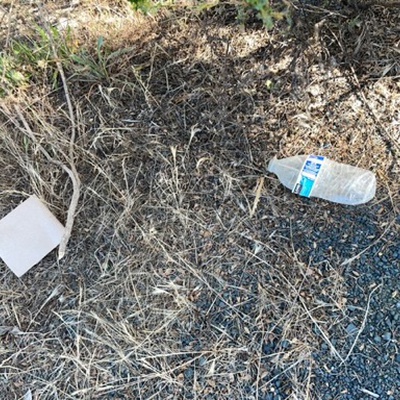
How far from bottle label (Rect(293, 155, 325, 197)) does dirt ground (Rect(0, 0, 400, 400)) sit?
1.7 inches

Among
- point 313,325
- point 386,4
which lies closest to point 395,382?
point 313,325

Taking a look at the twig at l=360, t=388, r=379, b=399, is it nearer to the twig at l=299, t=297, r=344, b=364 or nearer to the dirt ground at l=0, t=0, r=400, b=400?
the dirt ground at l=0, t=0, r=400, b=400

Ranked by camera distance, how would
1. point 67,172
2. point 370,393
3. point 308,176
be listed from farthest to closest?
point 67,172
point 308,176
point 370,393

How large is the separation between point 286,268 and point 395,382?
0.49m

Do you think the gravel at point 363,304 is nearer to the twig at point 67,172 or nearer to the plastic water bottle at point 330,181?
the plastic water bottle at point 330,181

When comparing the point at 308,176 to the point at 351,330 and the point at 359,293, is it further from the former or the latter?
the point at 351,330

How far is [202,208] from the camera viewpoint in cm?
179

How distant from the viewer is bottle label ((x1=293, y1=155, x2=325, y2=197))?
171 cm

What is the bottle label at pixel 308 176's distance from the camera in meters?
1.71

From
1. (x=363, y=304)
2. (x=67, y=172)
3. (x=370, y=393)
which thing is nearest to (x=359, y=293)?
(x=363, y=304)

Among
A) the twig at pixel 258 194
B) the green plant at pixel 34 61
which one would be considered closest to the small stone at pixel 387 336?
the twig at pixel 258 194

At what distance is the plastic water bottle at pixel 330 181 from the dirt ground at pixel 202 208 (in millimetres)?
36

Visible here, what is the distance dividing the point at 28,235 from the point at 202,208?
0.68 metres

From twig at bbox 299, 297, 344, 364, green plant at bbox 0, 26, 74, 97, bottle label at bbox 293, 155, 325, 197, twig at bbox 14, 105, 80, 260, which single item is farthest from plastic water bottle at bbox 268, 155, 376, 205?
green plant at bbox 0, 26, 74, 97
